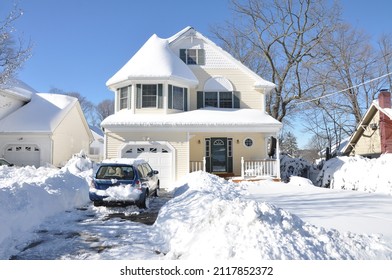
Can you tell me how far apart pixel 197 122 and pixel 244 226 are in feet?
37.4

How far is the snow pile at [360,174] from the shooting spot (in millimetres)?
14477

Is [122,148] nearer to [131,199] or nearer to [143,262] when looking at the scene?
[131,199]

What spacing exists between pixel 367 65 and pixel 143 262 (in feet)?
107

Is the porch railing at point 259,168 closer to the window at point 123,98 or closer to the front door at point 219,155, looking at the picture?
the front door at point 219,155

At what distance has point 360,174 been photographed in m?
16.0

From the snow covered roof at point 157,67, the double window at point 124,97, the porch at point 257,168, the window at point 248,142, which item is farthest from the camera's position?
the window at point 248,142

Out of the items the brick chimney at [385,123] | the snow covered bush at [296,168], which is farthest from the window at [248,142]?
the brick chimney at [385,123]

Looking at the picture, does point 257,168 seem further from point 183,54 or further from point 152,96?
point 183,54

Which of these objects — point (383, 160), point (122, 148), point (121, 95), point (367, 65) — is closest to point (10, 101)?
point (121, 95)

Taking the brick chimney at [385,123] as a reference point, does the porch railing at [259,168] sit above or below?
below

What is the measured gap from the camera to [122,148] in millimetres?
16828

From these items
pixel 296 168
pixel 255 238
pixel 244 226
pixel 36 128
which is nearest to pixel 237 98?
pixel 296 168

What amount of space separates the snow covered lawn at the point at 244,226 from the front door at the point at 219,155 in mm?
8208

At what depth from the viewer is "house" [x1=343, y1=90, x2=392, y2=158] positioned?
21.2 metres
